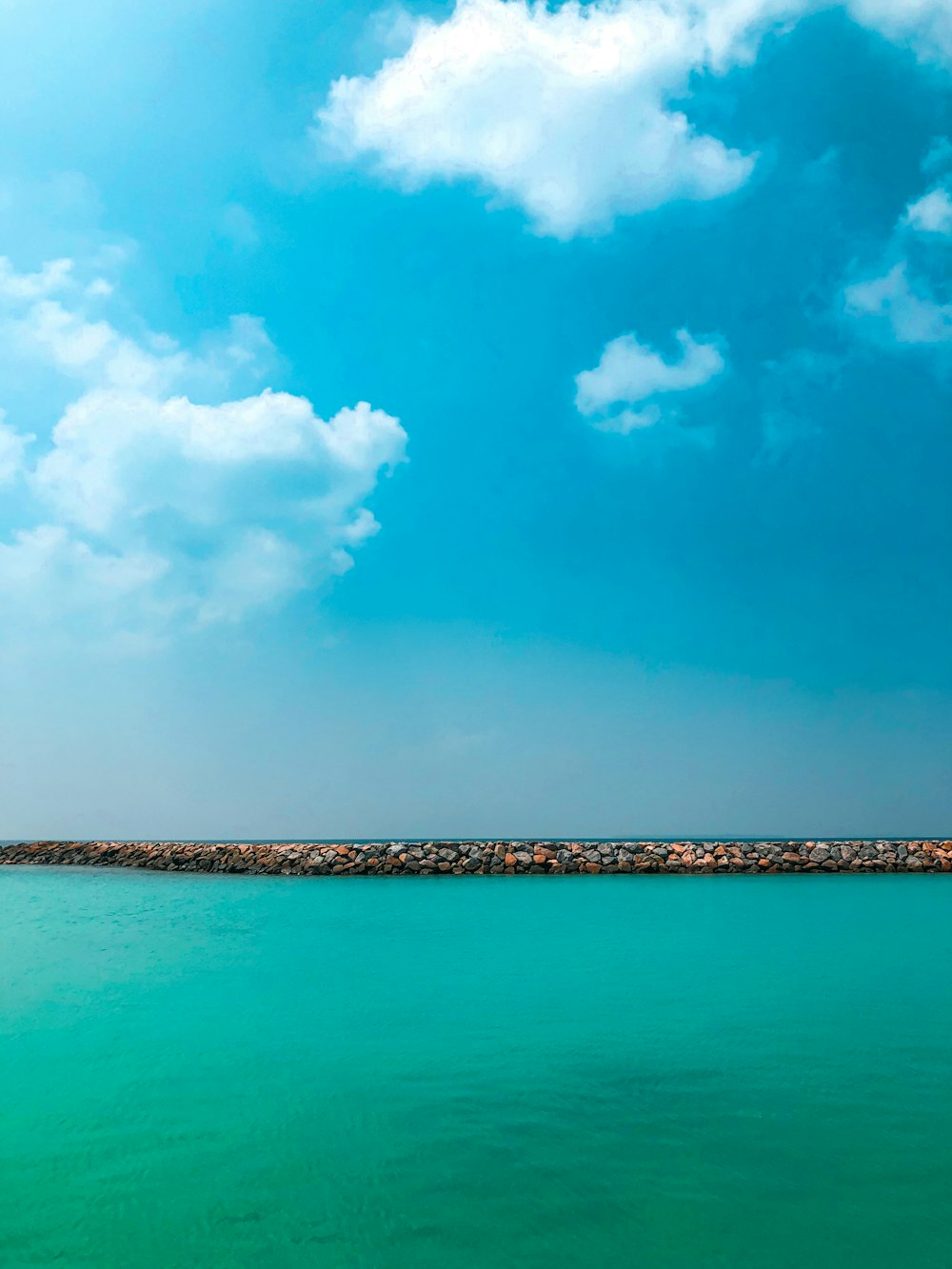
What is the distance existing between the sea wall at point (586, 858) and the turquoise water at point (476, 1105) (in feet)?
43.3

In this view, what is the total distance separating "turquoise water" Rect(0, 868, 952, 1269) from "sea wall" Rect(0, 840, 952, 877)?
1319 cm

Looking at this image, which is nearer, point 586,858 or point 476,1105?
point 476,1105

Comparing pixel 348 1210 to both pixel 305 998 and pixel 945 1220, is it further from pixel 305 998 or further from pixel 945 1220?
pixel 305 998

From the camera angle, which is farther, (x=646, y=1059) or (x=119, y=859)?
(x=119, y=859)

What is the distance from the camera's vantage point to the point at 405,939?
452 inches

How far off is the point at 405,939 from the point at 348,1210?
26.6ft

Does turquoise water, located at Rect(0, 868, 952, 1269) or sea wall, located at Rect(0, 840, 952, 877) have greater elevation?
turquoise water, located at Rect(0, 868, 952, 1269)

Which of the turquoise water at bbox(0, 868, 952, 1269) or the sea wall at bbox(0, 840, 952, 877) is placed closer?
the turquoise water at bbox(0, 868, 952, 1269)

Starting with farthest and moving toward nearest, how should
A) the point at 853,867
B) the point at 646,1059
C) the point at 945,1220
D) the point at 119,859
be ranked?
the point at 119,859, the point at 853,867, the point at 646,1059, the point at 945,1220

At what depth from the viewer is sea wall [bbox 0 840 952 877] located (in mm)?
23938

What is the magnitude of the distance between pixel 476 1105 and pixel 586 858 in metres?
19.8

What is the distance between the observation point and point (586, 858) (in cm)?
2409

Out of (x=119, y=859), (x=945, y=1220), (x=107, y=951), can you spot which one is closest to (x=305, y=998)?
(x=107, y=951)

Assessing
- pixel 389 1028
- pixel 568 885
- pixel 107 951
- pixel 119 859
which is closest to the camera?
pixel 389 1028
